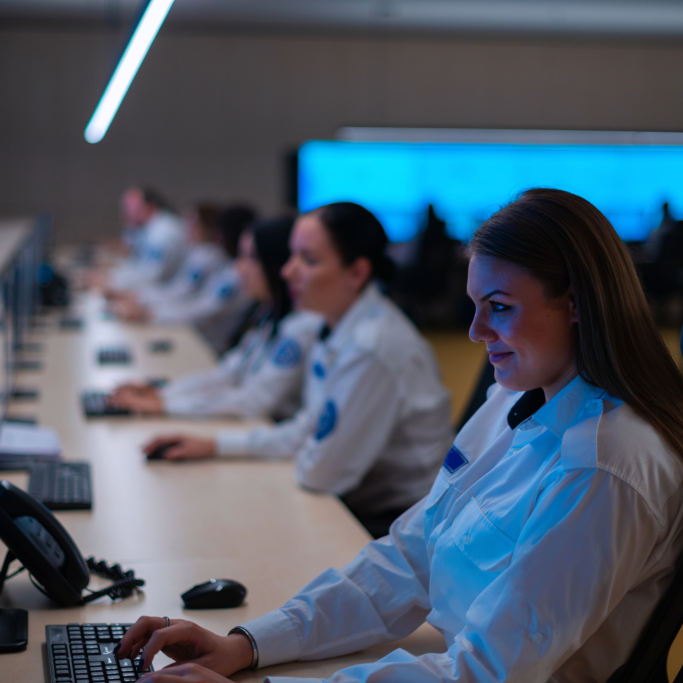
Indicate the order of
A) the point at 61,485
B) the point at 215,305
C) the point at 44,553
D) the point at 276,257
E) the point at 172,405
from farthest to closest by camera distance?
the point at 215,305, the point at 276,257, the point at 172,405, the point at 61,485, the point at 44,553

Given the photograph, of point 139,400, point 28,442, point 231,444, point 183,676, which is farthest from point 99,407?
point 183,676

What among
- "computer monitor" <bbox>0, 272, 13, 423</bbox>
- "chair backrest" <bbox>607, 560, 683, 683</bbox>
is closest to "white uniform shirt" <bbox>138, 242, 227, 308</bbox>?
"computer monitor" <bbox>0, 272, 13, 423</bbox>

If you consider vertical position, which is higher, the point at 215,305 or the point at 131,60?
the point at 131,60

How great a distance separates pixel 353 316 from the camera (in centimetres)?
214

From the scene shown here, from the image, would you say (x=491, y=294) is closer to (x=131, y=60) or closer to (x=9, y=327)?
(x=131, y=60)

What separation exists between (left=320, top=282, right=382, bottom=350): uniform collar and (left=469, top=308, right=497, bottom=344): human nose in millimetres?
1045

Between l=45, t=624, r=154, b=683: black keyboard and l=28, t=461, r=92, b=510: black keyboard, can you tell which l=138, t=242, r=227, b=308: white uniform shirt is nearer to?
l=28, t=461, r=92, b=510: black keyboard

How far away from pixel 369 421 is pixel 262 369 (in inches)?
32.7

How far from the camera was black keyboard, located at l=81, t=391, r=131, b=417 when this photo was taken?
248 cm

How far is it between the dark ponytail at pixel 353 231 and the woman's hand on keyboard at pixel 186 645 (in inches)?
49.6

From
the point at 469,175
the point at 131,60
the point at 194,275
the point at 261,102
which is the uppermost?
the point at 261,102

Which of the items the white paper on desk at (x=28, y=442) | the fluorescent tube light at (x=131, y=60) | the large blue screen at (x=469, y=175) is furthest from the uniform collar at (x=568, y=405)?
the large blue screen at (x=469, y=175)

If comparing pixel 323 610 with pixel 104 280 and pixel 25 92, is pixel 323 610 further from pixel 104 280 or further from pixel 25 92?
pixel 25 92

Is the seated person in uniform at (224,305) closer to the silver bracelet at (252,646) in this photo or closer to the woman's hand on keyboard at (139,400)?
the woman's hand on keyboard at (139,400)
